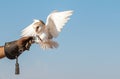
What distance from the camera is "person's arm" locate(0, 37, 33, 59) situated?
399cm

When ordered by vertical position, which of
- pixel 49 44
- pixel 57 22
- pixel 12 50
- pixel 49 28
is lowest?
pixel 12 50

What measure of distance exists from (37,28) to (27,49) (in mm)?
3798

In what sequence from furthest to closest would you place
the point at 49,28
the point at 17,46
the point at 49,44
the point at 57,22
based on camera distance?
the point at 57,22 → the point at 49,28 → the point at 49,44 → the point at 17,46

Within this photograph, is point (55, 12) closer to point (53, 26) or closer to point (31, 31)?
point (53, 26)

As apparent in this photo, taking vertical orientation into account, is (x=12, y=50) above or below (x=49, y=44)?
below

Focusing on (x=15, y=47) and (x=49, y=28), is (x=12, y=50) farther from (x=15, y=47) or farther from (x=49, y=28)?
(x=49, y=28)

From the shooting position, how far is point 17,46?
160 inches

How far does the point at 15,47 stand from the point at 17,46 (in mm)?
34

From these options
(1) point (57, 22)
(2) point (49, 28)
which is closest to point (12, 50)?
(2) point (49, 28)

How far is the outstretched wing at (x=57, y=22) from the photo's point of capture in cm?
810

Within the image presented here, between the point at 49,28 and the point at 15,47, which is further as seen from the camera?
the point at 49,28

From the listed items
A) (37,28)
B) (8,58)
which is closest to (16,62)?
(8,58)

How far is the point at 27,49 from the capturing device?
3982mm

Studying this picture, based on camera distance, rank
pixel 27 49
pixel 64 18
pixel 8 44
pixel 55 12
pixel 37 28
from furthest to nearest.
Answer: pixel 55 12 < pixel 64 18 < pixel 37 28 < pixel 8 44 < pixel 27 49
